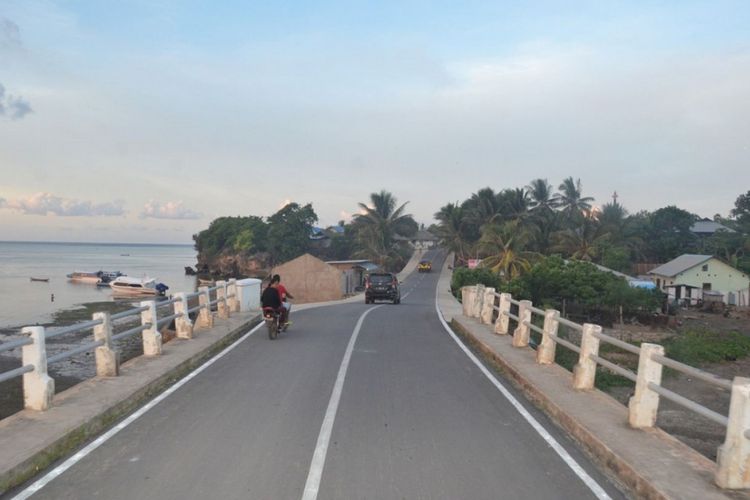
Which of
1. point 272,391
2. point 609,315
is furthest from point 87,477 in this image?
point 609,315

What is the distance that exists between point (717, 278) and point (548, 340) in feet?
180

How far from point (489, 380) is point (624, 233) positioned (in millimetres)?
68234

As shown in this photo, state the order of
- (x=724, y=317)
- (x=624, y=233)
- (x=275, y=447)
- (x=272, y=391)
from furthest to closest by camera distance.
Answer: (x=624, y=233), (x=724, y=317), (x=272, y=391), (x=275, y=447)

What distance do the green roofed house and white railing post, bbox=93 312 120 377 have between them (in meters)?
56.5

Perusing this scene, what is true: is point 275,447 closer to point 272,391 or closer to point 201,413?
point 201,413

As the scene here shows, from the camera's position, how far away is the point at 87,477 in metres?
5.59

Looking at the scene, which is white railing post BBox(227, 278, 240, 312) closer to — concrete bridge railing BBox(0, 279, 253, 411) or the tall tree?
concrete bridge railing BBox(0, 279, 253, 411)

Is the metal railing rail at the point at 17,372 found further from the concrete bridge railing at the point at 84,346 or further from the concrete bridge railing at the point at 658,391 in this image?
the concrete bridge railing at the point at 658,391

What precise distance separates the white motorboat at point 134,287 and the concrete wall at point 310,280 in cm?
3067

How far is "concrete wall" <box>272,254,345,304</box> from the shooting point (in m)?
48.9

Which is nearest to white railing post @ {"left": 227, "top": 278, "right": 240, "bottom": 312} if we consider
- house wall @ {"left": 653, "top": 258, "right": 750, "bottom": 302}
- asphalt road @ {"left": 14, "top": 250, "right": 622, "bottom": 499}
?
asphalt road @ {"left": 14, "top": 250, "right": 622, "bottom": 499}

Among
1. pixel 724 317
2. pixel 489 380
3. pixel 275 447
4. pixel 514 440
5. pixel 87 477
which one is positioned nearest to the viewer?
pixel 87 477

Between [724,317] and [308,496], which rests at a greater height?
[308,496]

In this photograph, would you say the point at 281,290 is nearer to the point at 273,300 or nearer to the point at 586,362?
the point at 273,300
